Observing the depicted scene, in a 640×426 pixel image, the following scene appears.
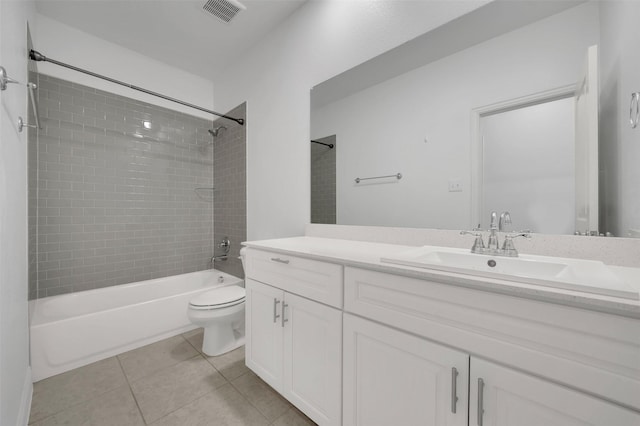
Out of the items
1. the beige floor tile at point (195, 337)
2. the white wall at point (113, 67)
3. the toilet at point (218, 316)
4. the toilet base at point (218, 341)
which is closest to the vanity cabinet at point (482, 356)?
the toilet at point (218, 316)

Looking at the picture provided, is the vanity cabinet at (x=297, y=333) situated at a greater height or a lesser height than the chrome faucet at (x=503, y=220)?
lesser

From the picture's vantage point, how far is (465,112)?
4.14 ft

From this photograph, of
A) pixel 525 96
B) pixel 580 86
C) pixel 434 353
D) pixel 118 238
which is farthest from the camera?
pixel 118 238

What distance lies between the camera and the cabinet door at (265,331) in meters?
1.34

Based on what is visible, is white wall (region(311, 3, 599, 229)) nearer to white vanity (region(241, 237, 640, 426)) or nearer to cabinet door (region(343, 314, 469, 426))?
white vanity (region(241, 237, 640, 426))

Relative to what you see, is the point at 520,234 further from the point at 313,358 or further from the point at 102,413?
the point at 102,413

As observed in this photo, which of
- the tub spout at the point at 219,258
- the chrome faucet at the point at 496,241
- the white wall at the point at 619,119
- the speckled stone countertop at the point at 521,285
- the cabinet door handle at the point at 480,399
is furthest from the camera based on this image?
the tub spout at the point at 219,258

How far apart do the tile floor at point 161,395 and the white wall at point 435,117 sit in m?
1.19

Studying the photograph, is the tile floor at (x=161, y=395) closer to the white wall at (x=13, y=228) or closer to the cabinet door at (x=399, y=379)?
the white wall at (x=13, y=228)

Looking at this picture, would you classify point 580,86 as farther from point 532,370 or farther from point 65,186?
point 65,186

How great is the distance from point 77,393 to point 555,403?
7.48 feet

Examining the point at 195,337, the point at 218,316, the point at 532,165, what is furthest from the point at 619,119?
the point at 195,337

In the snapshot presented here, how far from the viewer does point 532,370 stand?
664 millimetres

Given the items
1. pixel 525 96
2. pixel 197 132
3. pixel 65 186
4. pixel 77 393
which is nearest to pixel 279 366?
pixel 77 393
